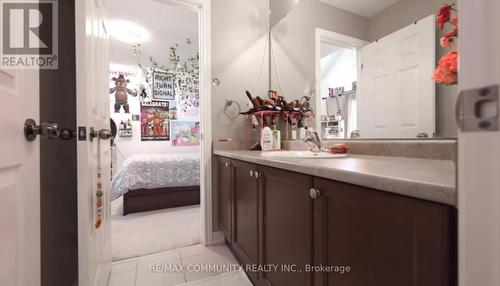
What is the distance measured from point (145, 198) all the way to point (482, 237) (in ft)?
10.3

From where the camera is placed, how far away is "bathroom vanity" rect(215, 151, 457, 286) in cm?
43

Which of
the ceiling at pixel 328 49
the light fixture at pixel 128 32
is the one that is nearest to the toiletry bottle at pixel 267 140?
the ceiling at pixel 328 49

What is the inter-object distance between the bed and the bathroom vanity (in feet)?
6.60

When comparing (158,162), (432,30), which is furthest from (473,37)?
(158,162)

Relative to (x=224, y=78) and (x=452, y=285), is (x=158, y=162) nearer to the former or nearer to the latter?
(x=224, y=78)

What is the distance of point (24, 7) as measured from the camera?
692mm

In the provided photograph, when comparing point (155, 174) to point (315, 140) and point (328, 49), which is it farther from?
point (328, 49)

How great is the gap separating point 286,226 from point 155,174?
94.3 inches

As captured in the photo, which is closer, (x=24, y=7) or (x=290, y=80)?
(x=24, y=7)

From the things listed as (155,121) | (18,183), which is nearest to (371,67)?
(18,183)

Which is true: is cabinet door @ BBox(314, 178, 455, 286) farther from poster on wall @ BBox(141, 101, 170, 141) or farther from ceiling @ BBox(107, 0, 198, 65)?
poster on wall @ BBox(141, 101, 170, 141)

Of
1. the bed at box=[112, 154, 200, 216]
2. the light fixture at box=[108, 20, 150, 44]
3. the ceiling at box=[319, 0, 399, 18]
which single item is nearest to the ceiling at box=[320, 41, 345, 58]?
the ceiling at box=[319, 0, 399, 18]

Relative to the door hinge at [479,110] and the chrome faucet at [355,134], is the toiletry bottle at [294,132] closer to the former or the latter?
the chrome faucet at [355,134]

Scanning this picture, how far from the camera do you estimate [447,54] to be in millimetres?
908
